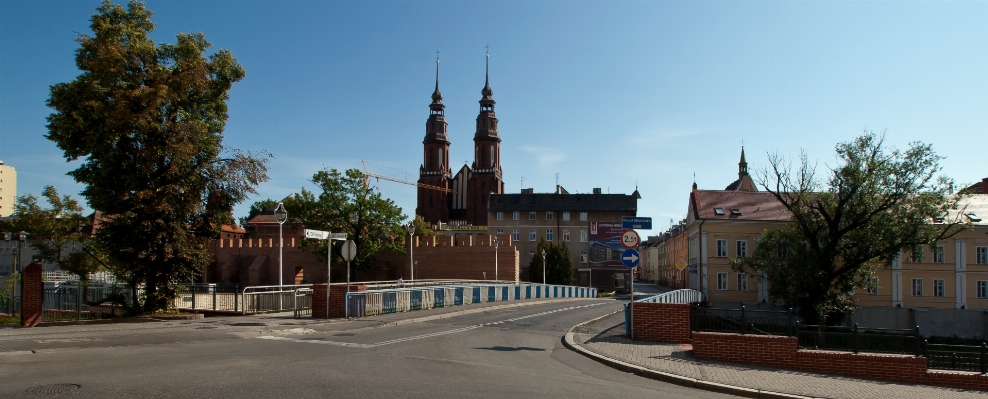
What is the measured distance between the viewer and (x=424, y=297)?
25625mm

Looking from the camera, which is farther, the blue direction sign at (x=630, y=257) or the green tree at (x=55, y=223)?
the green tree at (x=55, y=223)

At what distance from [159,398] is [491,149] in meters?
103

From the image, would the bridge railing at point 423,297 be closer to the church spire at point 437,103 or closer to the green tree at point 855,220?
the green tree at point 855,220

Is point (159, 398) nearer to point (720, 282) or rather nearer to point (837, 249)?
point (837, 249)

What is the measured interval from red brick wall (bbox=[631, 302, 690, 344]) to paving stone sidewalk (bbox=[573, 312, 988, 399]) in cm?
49

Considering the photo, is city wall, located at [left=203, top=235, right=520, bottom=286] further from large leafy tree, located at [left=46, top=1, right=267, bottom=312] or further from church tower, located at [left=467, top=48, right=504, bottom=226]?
church tower, located at [left=467, top=48, right=504, bottom=226]

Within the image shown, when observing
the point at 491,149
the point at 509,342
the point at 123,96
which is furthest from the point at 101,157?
the point at 491,149

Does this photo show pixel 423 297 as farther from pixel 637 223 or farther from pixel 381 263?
pixel 381 263

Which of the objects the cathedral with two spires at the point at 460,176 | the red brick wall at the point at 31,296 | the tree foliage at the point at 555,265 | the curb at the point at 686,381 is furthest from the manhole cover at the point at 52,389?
the cathedral with two spires at the point at 460,176

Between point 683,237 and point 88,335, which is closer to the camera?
point 88,335

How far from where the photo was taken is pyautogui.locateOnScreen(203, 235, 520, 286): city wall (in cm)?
5828

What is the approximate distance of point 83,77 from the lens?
69.5 ft

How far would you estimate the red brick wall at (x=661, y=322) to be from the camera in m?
16.0

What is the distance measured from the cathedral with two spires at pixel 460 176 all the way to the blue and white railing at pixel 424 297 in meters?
70.4
